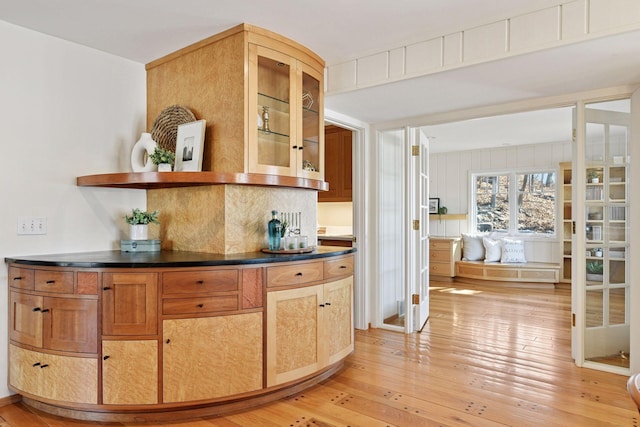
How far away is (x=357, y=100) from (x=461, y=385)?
7.32ft

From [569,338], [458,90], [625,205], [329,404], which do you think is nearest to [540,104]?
[458,90]

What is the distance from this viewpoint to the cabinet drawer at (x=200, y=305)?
7.16 feet

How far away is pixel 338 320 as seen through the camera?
2.85 metres

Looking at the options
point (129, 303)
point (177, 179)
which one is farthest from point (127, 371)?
point (177, 179)

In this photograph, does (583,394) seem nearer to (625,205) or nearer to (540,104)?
(625,205)

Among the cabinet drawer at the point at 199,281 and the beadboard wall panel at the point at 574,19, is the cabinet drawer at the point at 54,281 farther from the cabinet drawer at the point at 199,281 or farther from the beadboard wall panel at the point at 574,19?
the beadboard wall panel at the point at 574,19

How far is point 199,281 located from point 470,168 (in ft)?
20.8

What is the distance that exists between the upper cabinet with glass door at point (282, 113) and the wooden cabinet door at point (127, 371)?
122 cm

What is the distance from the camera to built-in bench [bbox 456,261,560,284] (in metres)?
6.34

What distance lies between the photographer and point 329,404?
8.01 feet

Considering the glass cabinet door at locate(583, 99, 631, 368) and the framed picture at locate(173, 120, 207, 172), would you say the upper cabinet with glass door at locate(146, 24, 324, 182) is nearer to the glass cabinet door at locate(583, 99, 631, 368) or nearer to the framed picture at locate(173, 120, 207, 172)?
the framed picture at locate(173, 120, 207, 172)

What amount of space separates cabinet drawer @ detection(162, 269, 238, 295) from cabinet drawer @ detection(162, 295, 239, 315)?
0.04 meters

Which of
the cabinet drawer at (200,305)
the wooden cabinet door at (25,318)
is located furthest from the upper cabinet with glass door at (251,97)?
the wooden cabinet door at (25,318)

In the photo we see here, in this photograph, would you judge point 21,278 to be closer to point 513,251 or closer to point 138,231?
point 138,231
